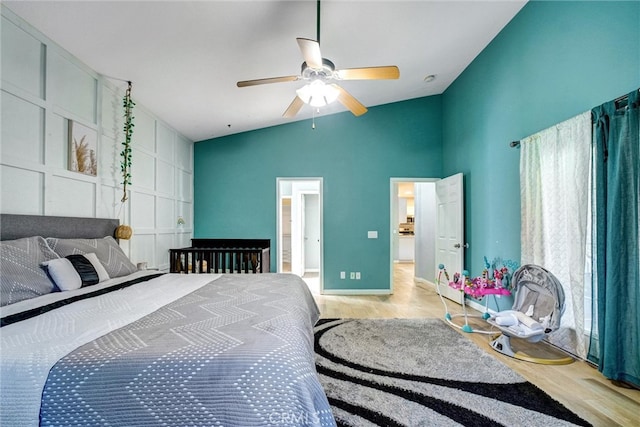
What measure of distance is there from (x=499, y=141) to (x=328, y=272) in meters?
3.12

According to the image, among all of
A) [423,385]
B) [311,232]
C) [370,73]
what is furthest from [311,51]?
[311,232]

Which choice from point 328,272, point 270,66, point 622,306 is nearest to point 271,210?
point 328,272

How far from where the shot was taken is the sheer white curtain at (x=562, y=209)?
2354 millimetres

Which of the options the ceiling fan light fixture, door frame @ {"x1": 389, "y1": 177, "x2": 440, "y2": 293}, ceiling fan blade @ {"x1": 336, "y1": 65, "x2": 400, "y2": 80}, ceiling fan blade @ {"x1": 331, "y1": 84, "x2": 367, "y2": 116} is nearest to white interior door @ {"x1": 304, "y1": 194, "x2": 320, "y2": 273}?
door frame @ {"x1": 389, "y1": 177, "x2": 440, "y2": 293}

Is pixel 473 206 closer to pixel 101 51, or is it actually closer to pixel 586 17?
pixel 586 17

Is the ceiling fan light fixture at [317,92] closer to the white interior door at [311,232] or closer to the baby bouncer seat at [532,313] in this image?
the baby bouncer seat at [532,313]

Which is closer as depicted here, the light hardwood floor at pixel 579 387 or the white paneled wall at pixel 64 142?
the light hardwood floor at pixel 579 387

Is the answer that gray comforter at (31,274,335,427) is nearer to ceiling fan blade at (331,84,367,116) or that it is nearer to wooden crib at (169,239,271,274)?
ceiling fan blade at (331,84,367,116)

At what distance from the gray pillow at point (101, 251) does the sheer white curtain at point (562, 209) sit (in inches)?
151

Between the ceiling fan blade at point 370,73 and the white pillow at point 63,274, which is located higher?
the ceiling fan blade at point 370,73

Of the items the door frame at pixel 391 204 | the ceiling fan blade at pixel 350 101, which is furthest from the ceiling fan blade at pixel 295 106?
the door frame at pixel 391 204

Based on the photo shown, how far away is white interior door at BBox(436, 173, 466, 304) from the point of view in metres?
4.29

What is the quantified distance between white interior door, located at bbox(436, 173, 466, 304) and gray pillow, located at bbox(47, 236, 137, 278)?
402 centimetres

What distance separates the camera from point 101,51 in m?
2.53
